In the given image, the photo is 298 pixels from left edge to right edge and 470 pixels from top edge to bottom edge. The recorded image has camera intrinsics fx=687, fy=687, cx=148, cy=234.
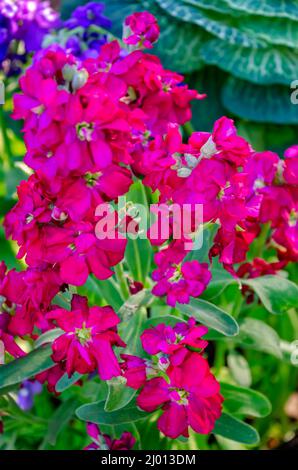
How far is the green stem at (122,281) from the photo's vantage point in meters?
0.79

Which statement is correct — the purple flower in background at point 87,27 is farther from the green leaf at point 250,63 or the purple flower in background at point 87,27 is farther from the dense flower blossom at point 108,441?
the dense flower blossom at point 108,441

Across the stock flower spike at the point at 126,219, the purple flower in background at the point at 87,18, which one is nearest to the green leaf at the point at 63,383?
the stock flower spike at the point at 126,219

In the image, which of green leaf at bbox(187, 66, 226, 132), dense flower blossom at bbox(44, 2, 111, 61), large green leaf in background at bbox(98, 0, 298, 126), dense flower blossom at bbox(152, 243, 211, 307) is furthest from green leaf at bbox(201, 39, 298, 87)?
dense flower blossom at bbox(152, 243, 211, 307)

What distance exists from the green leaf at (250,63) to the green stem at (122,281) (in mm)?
594

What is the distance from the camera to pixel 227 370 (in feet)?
3.93

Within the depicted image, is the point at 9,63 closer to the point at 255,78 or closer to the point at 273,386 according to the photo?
the point at 255,78

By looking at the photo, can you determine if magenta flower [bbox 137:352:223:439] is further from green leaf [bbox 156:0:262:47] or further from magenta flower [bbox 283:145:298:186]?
green leaf [bbox 156:0:262:47]

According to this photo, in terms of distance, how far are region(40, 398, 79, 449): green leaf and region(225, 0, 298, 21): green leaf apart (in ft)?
2.47

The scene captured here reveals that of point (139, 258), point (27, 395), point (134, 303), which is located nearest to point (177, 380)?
point (134, 303)

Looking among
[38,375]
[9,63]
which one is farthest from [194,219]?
[9,63]

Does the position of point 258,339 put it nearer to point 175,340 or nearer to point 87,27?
point 175,340

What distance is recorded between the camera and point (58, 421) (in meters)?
0.90

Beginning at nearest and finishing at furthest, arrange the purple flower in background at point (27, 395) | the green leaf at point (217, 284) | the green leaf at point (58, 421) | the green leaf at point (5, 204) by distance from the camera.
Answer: the green leaf at point (217, 284) → the green leaf at point (58, 421) → the purple flower in background at point (27, 395) → the green leaf at point (5, 204)

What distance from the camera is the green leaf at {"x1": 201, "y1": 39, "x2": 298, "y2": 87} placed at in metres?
1.27
